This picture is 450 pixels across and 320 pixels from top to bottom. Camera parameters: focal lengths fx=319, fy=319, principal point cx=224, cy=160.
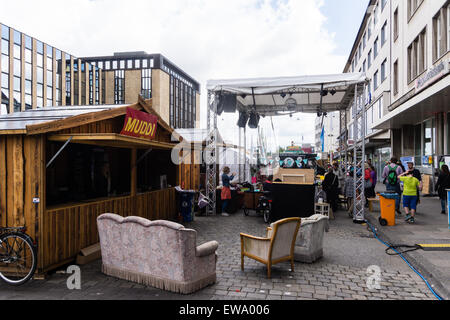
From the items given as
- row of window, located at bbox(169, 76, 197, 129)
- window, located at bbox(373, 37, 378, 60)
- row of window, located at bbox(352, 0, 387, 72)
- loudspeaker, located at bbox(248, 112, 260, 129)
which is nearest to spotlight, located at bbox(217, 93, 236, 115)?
loudspeaker, located at bbox(248, 112, 260, 129)

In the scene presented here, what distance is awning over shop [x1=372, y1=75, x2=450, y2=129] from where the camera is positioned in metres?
12.4

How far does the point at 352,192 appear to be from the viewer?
1123cm

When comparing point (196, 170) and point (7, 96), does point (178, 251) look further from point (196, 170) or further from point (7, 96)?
point (7, 96)

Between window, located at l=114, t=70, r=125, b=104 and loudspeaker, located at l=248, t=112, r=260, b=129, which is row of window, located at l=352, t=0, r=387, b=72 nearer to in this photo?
loudspeaker, located at l=248, t=112, r=260, b=129

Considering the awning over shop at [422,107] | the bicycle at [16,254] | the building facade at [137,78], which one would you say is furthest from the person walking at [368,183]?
the building facade at [137,78]

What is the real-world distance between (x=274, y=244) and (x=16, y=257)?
4111 mm

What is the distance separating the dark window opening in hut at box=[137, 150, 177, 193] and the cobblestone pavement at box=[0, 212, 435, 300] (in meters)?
4.70

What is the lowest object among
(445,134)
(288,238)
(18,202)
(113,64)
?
(288,238)

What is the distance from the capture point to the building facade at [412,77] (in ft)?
46.8

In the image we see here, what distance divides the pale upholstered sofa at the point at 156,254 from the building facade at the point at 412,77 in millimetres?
11409

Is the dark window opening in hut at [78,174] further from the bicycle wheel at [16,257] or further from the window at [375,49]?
the window at [375,49]

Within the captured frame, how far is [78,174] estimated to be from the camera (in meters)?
8.06

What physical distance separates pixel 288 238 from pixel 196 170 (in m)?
11.0
